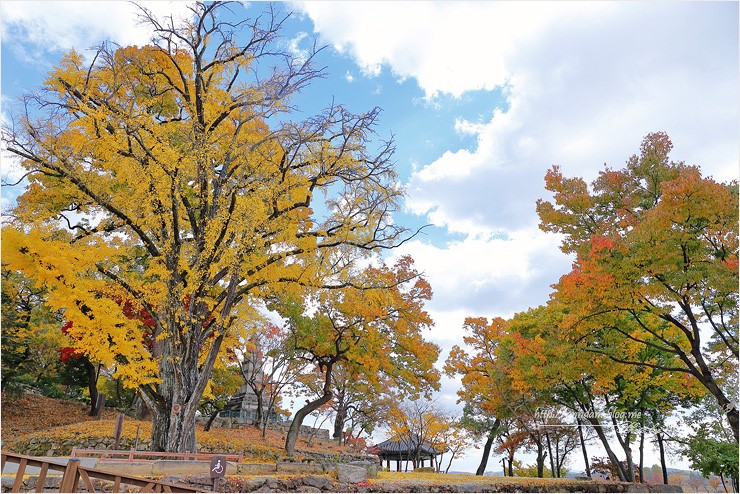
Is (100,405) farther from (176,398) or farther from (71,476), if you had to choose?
(71,476)

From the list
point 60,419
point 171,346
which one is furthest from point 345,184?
point 60,419

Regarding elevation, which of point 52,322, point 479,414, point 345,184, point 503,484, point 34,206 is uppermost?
point 345,184

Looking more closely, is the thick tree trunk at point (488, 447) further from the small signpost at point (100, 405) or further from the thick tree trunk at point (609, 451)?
the small signpost at point (100, 405)

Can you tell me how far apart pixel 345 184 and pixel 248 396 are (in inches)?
949

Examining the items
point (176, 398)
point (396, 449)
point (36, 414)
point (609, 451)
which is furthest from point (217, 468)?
point (396, 449)

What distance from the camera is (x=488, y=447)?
28.0 metres

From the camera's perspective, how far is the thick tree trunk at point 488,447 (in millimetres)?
27188

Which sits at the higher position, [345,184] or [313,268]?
[345,184]

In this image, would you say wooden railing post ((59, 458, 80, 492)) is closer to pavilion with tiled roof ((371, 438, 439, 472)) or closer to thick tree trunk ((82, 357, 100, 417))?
thick tree trunk ((82, 357, 100, 417))

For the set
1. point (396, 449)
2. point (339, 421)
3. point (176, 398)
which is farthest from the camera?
point (396, 449)

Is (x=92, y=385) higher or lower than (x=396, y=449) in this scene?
higher

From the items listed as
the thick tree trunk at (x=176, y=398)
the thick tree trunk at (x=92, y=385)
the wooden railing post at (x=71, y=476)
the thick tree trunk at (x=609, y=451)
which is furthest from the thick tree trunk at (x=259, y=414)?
the wooden railing post at (x=71, y=476)

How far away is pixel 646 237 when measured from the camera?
13.1 metres

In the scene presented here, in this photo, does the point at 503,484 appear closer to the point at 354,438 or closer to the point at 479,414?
the point at 479,414
